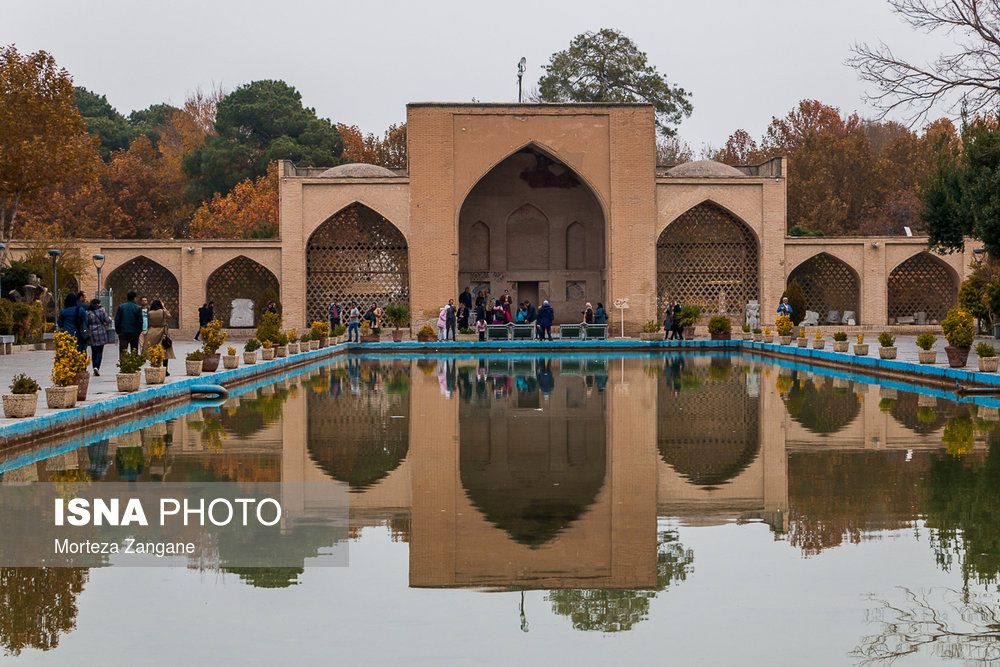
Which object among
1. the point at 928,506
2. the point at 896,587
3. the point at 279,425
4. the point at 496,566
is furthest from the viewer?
the point at 279,425

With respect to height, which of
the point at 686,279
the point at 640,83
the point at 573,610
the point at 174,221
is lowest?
the point at 573,610

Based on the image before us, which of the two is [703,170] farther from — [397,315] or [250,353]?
[250,353]

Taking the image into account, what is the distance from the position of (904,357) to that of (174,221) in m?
28.6

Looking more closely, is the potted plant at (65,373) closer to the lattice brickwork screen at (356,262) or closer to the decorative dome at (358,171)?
the lattice brickwork screen at (356,262)

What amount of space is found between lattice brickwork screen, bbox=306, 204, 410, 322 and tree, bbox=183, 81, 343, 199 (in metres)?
9.98

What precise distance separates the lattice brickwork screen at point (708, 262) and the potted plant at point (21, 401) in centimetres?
2286

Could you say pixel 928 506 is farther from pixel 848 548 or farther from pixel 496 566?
pixel 496 566

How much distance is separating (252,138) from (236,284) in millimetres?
12021

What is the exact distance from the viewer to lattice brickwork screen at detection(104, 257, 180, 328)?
98.0 feet

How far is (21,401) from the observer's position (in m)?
8.79

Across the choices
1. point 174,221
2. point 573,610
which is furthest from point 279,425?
point 174,221

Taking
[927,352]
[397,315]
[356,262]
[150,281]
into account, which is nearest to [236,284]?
[150,281]

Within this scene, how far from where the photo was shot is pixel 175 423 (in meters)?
9.74

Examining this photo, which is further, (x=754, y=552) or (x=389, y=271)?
(x=389, y=271)
